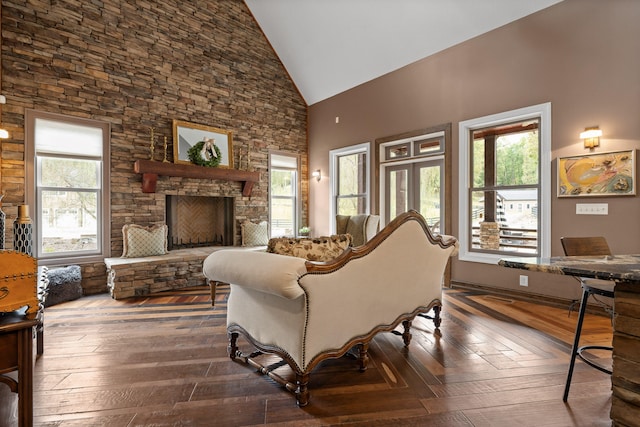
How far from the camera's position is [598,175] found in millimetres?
3582

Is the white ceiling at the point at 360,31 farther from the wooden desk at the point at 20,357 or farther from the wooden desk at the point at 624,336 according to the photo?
the wooden desk at the point at 20,357

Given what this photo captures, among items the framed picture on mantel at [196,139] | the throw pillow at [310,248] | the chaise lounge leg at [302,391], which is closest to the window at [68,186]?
the framed picture on mantel at [196,139]

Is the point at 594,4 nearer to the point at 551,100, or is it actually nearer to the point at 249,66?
the point at 551,100

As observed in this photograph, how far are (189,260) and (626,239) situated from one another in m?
5.30

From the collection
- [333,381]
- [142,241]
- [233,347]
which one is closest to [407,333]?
[333,381]

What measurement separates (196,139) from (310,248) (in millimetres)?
4319

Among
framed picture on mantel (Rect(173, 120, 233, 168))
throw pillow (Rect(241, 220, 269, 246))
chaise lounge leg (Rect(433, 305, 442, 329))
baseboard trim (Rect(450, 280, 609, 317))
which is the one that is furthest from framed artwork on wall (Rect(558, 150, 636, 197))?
framed picture on mantel (Rect(173, 120, 233, 168))

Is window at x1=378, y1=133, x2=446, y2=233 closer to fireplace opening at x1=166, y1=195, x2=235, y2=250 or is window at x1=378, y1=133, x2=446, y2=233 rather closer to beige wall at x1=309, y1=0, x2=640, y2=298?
beige wall at x1=309, y1=0, x2=640, y2=298

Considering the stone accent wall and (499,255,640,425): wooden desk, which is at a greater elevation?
the stone accent wall

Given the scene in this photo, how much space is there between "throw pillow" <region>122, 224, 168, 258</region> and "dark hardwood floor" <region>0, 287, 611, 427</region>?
1513mm

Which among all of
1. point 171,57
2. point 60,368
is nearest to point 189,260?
point 60,368

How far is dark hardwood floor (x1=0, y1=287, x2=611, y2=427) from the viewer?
1774 mm

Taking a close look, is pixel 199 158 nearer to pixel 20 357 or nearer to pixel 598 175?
pixel 20 357

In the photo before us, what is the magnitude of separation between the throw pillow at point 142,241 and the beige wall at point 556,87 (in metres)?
4.16
